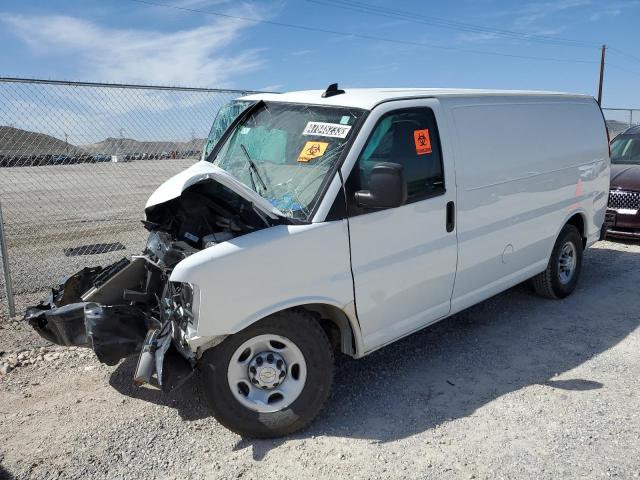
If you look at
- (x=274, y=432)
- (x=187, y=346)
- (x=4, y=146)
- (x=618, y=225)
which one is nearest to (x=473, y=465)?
(x=274, y=432)

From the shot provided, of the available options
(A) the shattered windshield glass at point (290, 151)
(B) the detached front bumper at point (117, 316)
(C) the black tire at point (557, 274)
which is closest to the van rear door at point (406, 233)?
(A) the shattered windshield glass at point (290, 151)

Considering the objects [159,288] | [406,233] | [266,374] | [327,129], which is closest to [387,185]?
[406,233]

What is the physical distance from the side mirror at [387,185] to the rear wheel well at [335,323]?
0.78 m

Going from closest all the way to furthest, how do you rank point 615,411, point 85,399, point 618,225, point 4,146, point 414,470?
point 414,470 < point 615,411 < point 85,399 < point 4,146 < point 618,225

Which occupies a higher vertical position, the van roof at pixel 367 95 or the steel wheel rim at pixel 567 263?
the van roof at pixel 367 95

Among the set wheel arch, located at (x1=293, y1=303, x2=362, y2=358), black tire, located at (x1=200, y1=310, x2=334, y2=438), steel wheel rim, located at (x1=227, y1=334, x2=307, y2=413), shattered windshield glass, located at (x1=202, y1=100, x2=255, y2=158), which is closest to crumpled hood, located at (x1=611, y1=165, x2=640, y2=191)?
shattered windshield glass, located at (x1=202, y1=100, x2=255, y2=158)

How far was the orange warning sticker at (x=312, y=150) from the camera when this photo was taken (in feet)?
11.7

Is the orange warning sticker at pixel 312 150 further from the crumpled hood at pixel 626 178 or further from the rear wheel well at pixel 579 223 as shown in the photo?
the crumpled hood at pixel 626 178

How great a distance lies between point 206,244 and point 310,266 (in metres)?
0.69

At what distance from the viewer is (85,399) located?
3912 mm

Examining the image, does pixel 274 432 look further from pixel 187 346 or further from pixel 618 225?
pixel 618 225

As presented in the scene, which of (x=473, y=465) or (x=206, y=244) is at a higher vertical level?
(x=206, y=244)

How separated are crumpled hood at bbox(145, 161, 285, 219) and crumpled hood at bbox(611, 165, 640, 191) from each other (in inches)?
277

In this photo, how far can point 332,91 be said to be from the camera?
13.0 feet
